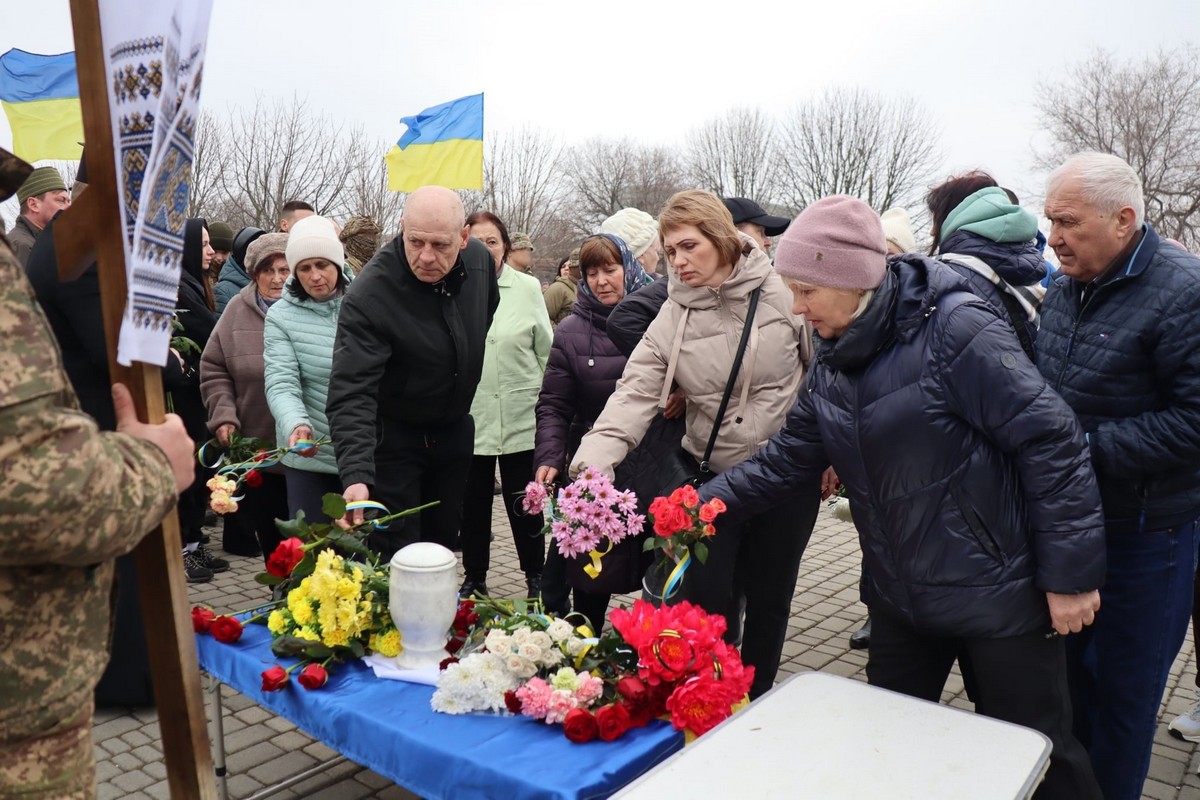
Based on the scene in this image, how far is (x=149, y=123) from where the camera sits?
1454 mm

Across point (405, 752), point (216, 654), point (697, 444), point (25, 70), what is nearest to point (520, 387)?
point (697, 444)

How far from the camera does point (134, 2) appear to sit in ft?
4.71

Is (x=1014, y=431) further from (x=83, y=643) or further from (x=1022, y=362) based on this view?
(x=83, y=643)

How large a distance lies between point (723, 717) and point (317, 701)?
40.2 inches

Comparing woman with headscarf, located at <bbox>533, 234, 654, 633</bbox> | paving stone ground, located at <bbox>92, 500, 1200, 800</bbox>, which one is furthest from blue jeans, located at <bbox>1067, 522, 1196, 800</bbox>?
woman with headscarf, located at <bbox>533, 234, 654, 633</bbox>

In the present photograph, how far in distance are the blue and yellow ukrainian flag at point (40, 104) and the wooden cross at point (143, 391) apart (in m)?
5.50

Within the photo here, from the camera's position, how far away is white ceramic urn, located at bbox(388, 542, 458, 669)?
239cm

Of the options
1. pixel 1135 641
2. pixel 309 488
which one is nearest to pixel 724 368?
pixel 1135 641

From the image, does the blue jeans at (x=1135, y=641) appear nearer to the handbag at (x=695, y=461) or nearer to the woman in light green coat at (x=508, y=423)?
the handbag at (x=695, y=461)

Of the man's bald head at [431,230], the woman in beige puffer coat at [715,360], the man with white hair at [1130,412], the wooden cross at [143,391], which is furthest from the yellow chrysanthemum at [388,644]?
the man with white hair at [1130,412]

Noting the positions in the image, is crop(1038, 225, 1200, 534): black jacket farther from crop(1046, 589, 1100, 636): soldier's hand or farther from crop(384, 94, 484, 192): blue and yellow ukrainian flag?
crop(384, 94, 484, 192): blue and yellow ukrainian flag

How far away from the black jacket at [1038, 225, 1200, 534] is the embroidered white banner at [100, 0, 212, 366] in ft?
7.60

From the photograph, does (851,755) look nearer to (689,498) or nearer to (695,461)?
(689,498)

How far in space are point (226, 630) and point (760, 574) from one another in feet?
5.96
